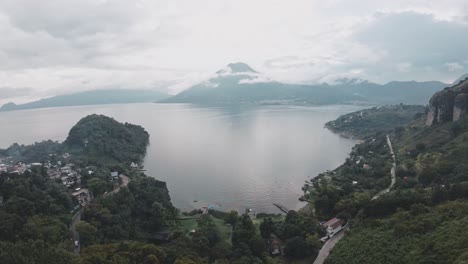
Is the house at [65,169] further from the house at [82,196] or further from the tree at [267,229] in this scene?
the tree at [267,229]

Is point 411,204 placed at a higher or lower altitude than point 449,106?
lower

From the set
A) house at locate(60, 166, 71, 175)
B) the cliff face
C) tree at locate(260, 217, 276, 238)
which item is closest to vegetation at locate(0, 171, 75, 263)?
house at locate(60, 166, 71, 175)

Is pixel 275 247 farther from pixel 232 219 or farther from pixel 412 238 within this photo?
pixel 412 238

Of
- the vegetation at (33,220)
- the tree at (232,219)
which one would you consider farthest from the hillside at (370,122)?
the vegetation at (33,220)

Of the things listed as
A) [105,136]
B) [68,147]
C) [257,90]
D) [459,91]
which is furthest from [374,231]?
[257,90]

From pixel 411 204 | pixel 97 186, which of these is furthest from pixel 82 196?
pixel 411 204

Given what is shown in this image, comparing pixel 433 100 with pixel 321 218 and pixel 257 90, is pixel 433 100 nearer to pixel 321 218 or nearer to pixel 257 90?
pixel 321 218
